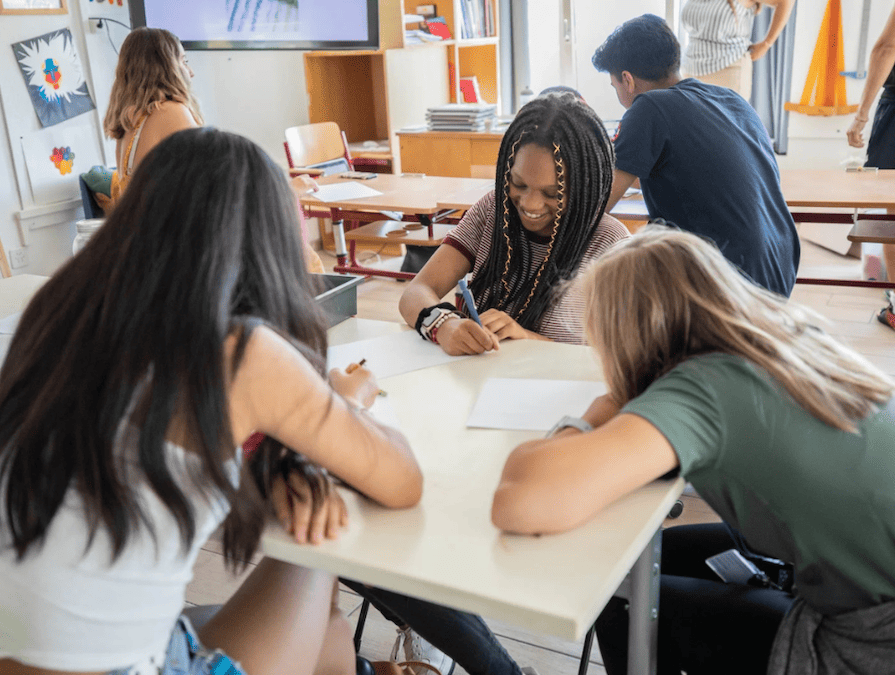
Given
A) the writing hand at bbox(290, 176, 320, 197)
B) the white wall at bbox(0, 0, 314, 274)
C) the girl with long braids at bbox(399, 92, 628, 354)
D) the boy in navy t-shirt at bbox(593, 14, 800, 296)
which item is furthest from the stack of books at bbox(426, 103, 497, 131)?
the girl with long braids at bbox(399, 92, 628, 354)

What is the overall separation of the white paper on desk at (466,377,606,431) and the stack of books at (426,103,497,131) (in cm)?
354

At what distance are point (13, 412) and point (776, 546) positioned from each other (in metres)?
0.87

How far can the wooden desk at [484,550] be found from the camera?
81 centimetres

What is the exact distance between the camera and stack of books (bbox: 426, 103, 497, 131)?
4.69m

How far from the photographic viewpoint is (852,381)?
0.98 m

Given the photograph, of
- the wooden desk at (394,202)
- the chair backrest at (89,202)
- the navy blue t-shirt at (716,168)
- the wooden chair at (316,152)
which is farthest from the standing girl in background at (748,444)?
the chair backrest at (89,202)

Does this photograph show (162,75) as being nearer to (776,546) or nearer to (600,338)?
Result: (600,338)

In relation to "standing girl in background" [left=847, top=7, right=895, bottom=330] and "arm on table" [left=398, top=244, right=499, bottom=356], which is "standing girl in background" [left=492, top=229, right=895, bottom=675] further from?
"standing girl in background" [left=847, top=7, right=895, bottom=330]

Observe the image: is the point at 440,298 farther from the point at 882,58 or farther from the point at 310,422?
the point at 882,58

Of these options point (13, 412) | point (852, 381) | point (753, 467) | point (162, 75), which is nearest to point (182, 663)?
point (13, 412)

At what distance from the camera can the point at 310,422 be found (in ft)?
2.93

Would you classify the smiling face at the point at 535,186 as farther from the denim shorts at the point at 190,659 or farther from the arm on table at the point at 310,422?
the denim shorts at the point at 190,659

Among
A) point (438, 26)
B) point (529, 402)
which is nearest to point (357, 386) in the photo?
point (529, 402)

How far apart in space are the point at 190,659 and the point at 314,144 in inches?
144
